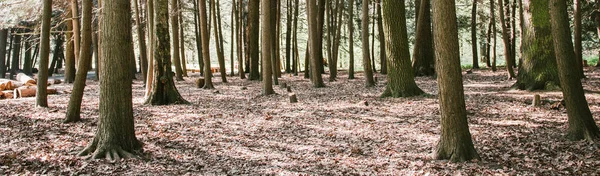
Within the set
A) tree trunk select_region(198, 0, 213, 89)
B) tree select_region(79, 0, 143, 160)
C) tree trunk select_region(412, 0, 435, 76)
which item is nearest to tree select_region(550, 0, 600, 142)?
tree select_region(79, 0, 143, 160)

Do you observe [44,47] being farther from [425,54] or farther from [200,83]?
[425,54]

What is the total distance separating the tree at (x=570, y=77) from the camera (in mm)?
6477

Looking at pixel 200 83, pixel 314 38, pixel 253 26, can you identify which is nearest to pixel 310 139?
pixel 314 38

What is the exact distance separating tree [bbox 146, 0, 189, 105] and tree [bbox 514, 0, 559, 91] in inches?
365

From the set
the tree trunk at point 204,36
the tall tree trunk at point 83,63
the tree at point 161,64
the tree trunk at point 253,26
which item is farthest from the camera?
the tree trunk at point 253,26

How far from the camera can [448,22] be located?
225 inches

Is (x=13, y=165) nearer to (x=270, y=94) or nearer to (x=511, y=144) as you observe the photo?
(x=511, y=144)

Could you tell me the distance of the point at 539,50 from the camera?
11734 millimetres

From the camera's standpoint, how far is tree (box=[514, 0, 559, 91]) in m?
11.6

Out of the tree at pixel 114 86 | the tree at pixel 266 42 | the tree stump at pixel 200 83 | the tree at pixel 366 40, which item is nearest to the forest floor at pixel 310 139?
the tree at pixel 114 86

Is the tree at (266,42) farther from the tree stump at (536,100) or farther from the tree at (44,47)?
the tree stump at (536,100)

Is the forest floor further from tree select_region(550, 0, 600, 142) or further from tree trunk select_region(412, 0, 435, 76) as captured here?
tree trunk select_region(412, 0, 435, 76)

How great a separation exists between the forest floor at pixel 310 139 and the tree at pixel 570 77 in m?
0.25

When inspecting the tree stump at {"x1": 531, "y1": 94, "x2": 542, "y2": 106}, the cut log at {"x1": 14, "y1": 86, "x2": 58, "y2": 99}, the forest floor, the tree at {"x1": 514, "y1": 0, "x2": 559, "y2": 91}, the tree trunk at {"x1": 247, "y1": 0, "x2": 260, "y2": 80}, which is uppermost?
the tree trunk at {"x1": 247, "y1": 0, "x2": 260, "y2": 80}
